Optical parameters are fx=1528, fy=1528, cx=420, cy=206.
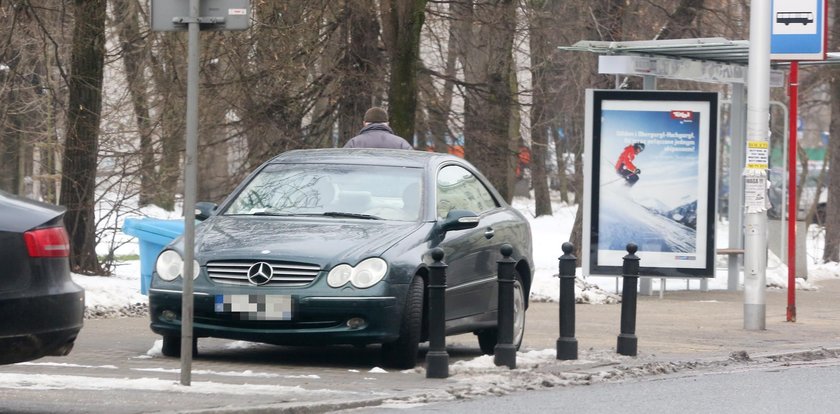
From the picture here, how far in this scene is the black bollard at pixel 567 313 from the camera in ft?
35.4

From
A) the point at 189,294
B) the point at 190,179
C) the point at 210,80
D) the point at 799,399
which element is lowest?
the point at 799,399

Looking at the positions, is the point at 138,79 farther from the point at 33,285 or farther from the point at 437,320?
the point at 33,285

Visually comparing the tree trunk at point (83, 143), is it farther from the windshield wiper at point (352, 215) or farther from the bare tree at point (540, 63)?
the windshield wiper at point (352, 215)

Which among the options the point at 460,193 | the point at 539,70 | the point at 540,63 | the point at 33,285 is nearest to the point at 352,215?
the point at 460,193

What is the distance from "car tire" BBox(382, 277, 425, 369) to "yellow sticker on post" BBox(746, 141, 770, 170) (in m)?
Answer: 4.67

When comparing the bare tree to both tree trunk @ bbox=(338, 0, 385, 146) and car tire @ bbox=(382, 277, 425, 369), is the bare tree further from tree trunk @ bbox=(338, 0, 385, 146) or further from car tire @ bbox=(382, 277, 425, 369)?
car tire @ bbox=(382, 277, 425, 369)

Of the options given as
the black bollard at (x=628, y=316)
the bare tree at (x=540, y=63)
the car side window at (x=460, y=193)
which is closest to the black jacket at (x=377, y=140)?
the car side window at (x=460, y=193)

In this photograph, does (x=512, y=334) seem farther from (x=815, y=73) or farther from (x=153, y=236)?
(x=815, y=73)

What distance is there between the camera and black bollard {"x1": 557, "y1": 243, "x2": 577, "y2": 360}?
35.4 ft

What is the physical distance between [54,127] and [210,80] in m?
2.37

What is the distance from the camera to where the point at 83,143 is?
1723cm

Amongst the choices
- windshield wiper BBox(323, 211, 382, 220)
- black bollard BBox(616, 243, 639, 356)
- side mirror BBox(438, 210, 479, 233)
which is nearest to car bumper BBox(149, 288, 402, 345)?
side mirror BBox(438, 210, 479, 233)

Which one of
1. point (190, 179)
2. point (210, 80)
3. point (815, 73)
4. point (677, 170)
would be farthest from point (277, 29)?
point (815, 73)

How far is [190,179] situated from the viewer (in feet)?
29.2
